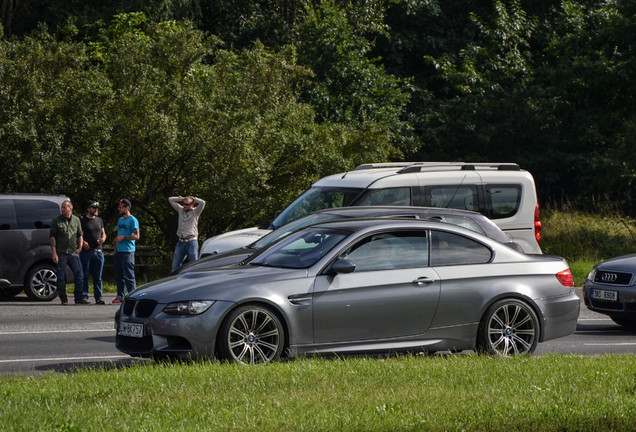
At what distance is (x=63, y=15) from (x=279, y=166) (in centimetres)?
1448

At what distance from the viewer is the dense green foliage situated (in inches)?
887

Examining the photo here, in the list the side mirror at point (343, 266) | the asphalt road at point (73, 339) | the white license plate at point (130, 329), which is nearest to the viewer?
the white license plate at point (130, 329)

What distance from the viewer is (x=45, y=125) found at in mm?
21797

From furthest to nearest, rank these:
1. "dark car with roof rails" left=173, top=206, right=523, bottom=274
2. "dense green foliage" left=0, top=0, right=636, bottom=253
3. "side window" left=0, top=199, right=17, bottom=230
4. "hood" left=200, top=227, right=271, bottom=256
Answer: "dense green foliage" left=0, top=0, right=636, bottom=253 < "side window" left=0, top=199, right=17, bottom=230 < "hood" left=200, top=227, right=271, bottom=256 < "dark car with roof rails" left=173, top=206, right=523, bottom=274

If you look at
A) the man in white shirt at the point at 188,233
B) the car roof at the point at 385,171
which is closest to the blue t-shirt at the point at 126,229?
the man in white shirt at the point at 188,233

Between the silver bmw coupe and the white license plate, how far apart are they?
0.01 meters

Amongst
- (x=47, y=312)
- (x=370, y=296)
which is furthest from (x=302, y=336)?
(x=47, y=312)

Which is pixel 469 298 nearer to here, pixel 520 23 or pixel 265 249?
pixel 265 249

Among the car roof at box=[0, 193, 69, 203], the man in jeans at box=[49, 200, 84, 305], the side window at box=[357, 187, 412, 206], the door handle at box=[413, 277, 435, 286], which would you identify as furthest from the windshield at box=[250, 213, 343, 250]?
the car roof at box=[0, 193, 69, 203]

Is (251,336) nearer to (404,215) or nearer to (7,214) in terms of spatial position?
(404,215)

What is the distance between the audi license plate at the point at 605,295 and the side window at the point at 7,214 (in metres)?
9.62

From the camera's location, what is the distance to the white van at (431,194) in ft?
53.5

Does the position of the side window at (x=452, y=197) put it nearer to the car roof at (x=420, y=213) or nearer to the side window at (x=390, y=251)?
the car roof at (x=420, y=213)

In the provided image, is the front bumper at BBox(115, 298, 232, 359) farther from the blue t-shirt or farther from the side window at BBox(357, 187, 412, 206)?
the blue t-shirt
